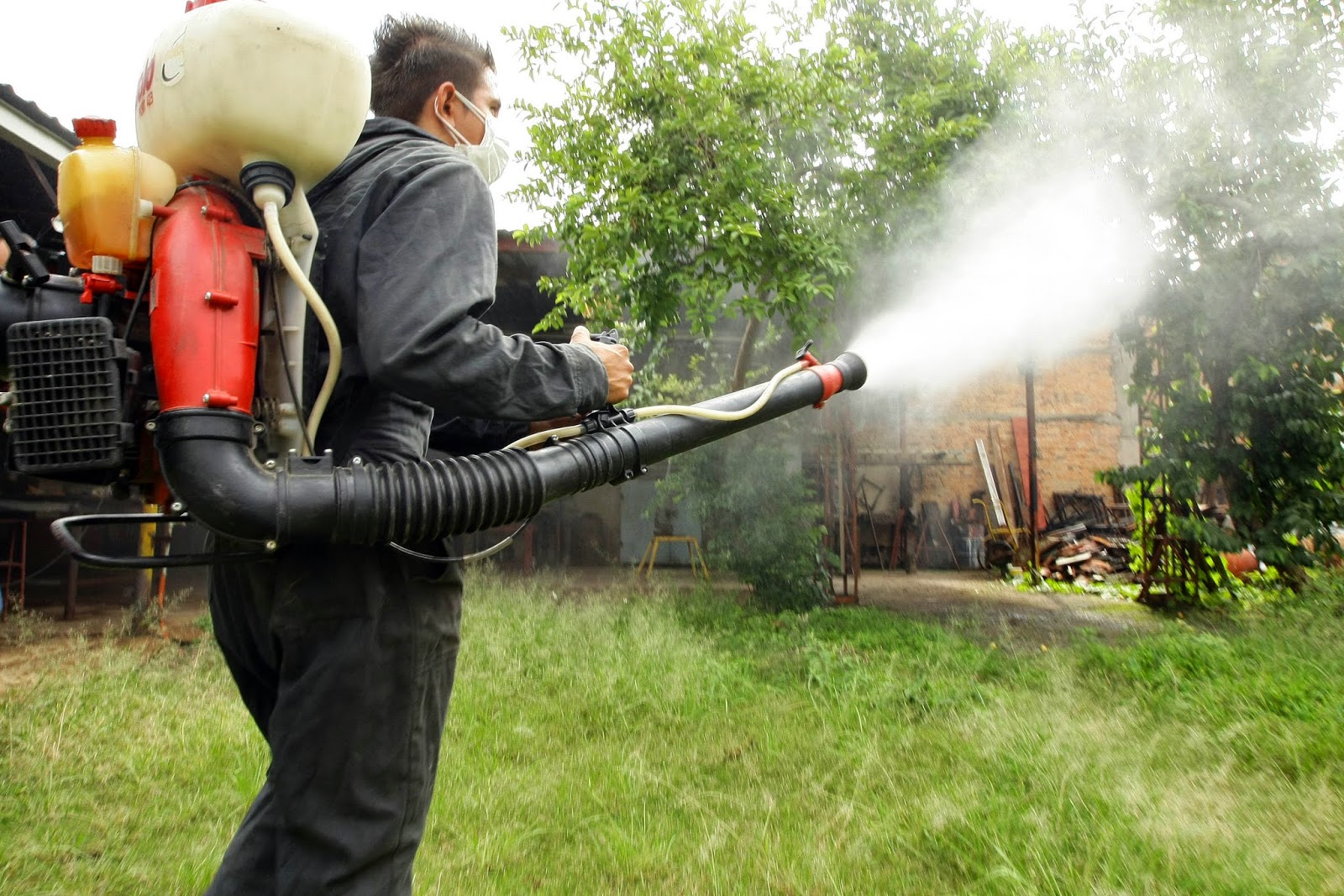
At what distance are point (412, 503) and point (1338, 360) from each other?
682 cm

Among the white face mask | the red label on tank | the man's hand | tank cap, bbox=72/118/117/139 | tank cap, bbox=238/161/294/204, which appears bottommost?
the man's hand

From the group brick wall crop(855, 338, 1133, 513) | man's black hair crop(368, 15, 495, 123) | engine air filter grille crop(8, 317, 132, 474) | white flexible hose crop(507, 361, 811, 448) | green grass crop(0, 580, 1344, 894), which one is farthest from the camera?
brick wall crop(855, 338, 1133, 513)

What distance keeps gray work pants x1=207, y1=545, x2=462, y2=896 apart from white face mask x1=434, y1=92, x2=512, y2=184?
0.93 metres

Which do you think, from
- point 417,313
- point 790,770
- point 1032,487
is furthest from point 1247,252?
point 417,313

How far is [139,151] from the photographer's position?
1229mm

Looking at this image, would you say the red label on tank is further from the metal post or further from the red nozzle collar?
the metal post

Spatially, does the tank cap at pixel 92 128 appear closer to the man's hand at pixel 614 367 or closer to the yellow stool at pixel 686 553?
the man's hand at pixel 614 367

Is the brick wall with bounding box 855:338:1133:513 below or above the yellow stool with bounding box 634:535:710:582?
above

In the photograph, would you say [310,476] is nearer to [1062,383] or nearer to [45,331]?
[45,331]

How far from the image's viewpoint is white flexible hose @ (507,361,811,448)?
Answer: 151 centimetres

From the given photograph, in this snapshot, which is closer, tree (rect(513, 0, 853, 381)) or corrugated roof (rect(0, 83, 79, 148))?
corrugated roof (rect(0, 83, 79, 148))

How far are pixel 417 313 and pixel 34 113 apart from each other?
5.22m

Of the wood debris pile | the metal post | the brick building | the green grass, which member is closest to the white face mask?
the green grass

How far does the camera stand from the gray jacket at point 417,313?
128 cm
